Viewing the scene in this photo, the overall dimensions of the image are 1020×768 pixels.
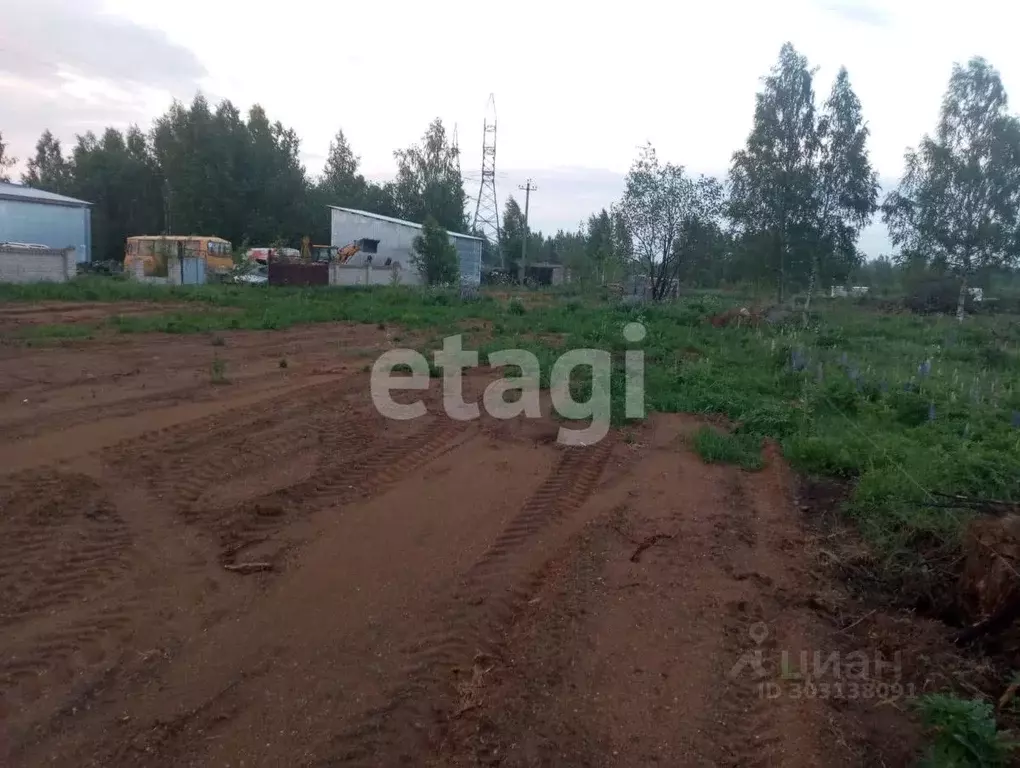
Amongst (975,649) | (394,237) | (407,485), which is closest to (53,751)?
(407,485)

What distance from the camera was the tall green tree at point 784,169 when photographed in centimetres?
2434

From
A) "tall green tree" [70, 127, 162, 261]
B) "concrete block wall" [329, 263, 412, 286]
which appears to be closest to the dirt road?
"concrete block wall" [329, 263, 412, 286]

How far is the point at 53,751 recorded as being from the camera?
256cm

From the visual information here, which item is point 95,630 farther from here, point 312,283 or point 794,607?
point 312,283

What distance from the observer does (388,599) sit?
3688mm

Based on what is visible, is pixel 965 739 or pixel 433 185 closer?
pixel 965 739

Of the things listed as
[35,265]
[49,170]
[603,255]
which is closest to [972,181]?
[603,255]

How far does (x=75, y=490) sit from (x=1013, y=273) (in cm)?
2730

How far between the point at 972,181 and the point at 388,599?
81.0ft

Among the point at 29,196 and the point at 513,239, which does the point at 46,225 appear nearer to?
→ the point at 29,196

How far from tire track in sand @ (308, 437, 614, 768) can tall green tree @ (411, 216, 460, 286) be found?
82.5 feet

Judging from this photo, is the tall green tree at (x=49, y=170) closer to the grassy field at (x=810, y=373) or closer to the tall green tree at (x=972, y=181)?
the grassy field at (x=810, y=373)

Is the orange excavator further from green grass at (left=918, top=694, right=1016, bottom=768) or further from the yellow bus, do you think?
green grass at (left=918, top=694, right=1016, bottom=768)

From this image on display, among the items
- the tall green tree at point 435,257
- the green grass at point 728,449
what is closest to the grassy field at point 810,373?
the green grass at point 728,449
